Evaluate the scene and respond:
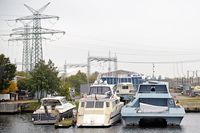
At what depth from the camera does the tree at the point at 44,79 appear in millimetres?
76000

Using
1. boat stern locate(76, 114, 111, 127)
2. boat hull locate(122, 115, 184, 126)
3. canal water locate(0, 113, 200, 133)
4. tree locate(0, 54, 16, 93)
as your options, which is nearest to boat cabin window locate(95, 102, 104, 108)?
boat stern locate(76, 114, 111, 127)

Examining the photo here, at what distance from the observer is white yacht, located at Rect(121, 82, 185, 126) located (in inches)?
1772

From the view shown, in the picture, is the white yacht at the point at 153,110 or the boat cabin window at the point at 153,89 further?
the boat cabin window at the point at 153,89

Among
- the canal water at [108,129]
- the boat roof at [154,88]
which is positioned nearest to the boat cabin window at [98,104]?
the canal water at [108,129]

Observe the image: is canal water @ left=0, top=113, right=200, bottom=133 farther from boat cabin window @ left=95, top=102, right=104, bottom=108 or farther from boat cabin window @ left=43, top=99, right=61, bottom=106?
boat cabin window @ left=43, top=99, right=61, bottom=106

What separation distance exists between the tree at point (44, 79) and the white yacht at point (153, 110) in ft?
95.1

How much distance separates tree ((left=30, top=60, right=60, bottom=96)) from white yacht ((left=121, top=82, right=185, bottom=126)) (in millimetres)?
28990

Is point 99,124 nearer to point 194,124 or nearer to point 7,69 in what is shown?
point 194,124

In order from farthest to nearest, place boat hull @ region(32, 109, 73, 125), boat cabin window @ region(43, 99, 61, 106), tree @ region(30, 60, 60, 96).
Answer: tree @ region(30, 60, 60, 96) → boat cabin window @ region(43, 99, 61, 106) → boat hull @ region(32, 109, 73, 125)

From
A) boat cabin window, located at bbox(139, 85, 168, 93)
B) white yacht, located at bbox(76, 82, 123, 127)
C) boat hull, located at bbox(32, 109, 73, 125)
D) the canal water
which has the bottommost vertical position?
the canal water

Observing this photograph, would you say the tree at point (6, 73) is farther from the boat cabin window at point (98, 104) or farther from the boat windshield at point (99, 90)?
the boat cabin window at point (98, 104)

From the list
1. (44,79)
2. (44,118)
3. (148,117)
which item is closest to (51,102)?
(44,118)

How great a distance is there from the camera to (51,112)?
167 feet

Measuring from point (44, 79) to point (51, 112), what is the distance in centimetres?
2563
